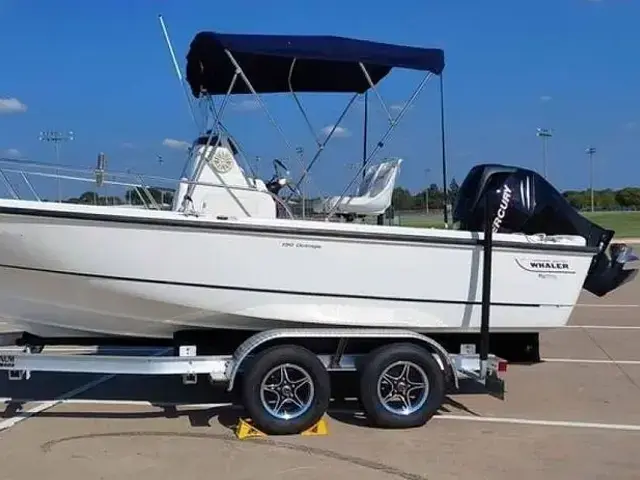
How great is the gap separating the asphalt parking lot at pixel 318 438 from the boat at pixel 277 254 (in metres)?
0.71

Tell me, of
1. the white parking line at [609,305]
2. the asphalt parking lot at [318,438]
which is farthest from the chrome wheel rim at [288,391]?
the white parking line at [609,305]

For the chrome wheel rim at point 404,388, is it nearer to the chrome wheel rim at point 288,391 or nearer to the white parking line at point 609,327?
the chrome wheel rim at point 288,391

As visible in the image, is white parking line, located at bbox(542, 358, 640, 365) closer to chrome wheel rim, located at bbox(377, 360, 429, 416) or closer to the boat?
the boat

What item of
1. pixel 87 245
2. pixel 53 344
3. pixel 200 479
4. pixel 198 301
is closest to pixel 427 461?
pixel 200 479

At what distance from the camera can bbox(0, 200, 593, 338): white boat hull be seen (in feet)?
19.2

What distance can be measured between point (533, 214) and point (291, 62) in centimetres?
240

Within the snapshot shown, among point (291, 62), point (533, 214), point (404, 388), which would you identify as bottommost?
point (404, 388)

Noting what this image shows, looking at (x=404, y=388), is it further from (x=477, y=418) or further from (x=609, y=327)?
(x=609, y=327)

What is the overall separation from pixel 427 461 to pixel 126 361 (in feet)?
7.55

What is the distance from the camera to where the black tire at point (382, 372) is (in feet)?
20.4

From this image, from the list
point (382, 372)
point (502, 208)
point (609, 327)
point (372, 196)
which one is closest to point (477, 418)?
point (382, 372)

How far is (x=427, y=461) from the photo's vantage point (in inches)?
215

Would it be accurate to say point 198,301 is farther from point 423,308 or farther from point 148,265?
point 423,308

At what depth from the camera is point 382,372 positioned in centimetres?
623
